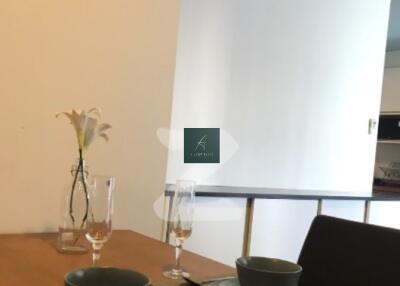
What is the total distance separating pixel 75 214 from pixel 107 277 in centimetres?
53

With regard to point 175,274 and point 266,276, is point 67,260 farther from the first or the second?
point 266,276

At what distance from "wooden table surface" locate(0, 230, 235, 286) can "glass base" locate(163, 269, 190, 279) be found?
0.05 ft

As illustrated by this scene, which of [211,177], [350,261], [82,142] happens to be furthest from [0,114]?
[211,177]

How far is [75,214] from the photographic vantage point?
125 centimetres

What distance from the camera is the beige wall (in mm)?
1392

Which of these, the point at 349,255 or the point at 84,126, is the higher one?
the point at 84,126

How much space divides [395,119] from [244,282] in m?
5.07

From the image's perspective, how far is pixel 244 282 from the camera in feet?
2.60

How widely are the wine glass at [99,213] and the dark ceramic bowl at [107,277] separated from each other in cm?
32

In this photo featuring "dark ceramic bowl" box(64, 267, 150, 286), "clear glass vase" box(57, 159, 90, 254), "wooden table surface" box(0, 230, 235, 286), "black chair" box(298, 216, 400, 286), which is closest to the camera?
"dark ceramic bowl" box(64, 267, 150, 286)

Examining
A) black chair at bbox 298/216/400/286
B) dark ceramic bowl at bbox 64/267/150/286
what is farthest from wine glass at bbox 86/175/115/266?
black chair at bbox 298/216/400/286

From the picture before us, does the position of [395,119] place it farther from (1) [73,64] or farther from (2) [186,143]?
(1) [73,64]

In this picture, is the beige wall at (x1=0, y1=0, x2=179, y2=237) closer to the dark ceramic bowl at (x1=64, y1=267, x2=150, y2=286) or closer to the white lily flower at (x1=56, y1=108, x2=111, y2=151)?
the white lily flower at (x1=56, y1=108, x2=111, y2=151)

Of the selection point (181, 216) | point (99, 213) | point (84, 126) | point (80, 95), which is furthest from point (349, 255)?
point (80, 95)
